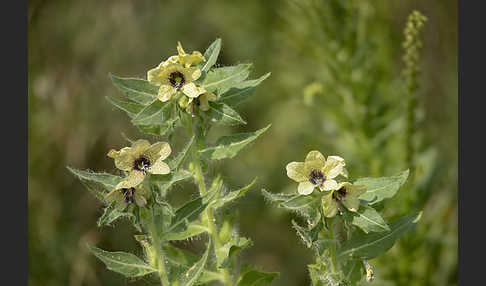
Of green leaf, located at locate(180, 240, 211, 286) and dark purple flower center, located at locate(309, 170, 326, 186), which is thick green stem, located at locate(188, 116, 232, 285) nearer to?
green leaf, located at locate(180, 240, 211, 286)

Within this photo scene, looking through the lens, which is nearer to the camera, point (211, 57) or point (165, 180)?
point (165, 180)

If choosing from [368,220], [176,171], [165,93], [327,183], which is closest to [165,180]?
[176,171]

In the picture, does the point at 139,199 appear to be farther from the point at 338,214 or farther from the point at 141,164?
the point at 338,214

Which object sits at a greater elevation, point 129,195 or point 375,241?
point 129,195

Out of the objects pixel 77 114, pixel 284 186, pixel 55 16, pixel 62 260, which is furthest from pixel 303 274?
pixel 55 16

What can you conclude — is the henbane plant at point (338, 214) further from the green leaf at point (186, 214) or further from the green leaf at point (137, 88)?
the green leaf at point (137, 88)

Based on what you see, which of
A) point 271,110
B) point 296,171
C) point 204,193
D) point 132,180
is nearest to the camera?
point 132,180

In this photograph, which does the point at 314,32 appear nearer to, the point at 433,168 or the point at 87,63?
the point at 433,168
